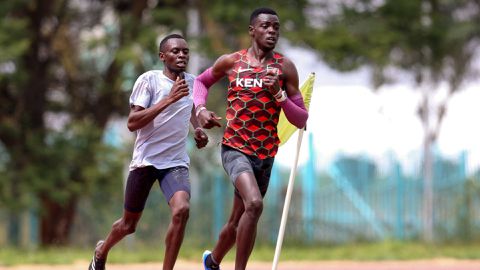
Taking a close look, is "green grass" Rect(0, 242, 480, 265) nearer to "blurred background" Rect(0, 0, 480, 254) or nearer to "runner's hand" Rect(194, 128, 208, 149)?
"blurred background" Rect(0, 0, 480, 254)

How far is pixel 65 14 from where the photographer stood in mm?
22125

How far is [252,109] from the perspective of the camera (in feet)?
30.0

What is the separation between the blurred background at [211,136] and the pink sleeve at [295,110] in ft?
34.6

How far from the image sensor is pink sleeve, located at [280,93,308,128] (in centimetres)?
904

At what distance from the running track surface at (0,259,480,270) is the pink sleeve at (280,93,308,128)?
5.49 m

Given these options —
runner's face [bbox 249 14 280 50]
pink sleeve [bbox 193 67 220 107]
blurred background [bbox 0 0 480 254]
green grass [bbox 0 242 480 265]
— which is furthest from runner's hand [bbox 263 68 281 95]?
blurred background [bbox 0 0 480 254]

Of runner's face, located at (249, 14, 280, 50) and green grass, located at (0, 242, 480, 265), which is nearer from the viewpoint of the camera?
runner's face, located at (249, 14, 280, 50)

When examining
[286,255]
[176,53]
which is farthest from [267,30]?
[286,255]

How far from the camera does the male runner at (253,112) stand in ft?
29.6

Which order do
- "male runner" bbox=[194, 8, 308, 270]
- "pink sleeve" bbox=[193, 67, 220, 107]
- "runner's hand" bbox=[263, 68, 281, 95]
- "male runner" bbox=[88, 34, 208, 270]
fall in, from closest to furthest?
"runner's hand" bbox=[263, 68, 281, 95], "male runner" bbox=[194, 8, 308, 270], "male runner" bbox=[88, 34, 208, 270], "pink sleeve" bbox=[193, 67, 220, 107]

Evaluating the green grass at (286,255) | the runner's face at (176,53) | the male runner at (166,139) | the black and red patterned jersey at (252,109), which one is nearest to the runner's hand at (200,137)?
the male runner at (166,139)

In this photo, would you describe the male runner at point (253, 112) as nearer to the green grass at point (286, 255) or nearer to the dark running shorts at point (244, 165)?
the dark running shorts at point (244, 165)

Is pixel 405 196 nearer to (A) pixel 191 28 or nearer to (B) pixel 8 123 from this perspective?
(A) pixel 191 28

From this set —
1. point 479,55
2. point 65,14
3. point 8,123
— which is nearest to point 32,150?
point 8,123
